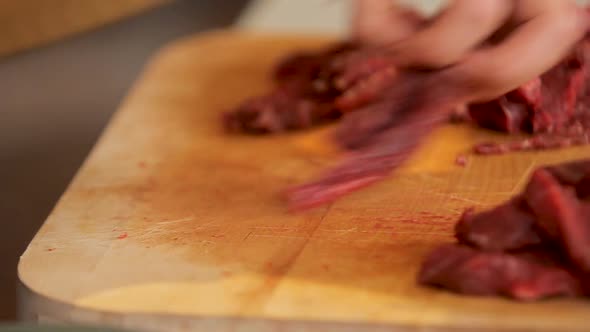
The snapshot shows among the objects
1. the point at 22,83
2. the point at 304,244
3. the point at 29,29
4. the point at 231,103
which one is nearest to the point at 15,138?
the point at 22,83

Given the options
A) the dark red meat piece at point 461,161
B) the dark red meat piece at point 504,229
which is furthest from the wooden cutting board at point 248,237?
the dark red meat piece at point 504,229

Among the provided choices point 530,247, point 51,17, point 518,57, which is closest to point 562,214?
point 530,247

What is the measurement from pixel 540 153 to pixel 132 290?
4.06 ft

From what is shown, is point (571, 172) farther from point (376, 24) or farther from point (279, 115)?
point (279, 115)

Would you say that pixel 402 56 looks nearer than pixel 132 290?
No

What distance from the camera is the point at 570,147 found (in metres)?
2.65

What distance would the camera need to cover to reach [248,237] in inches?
91.1

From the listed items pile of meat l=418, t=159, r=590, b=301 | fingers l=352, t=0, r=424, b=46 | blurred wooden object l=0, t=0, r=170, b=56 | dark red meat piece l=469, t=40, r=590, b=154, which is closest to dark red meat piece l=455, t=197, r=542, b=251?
pile of meat l=418, t=159, r=590, b=301

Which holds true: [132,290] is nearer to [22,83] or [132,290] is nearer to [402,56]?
[402,56]

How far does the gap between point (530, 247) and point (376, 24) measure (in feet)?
3.00

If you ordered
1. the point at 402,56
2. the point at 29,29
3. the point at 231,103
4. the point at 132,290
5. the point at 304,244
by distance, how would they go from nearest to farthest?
the point at 132,290 → the point at 304,244 → the point at 402,56 → the point at 231,103 → the point at 29,29

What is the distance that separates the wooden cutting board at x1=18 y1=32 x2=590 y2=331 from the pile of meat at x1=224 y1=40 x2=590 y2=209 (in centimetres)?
6

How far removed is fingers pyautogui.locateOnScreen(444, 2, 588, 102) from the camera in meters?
2.36

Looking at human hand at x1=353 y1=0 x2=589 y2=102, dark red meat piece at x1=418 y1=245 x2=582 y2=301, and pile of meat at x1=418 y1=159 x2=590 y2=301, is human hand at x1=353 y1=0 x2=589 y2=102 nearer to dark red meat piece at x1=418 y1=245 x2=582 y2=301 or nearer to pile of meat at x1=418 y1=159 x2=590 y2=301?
pile of meat at x1=418 y1=159 x2=590 y2=301
